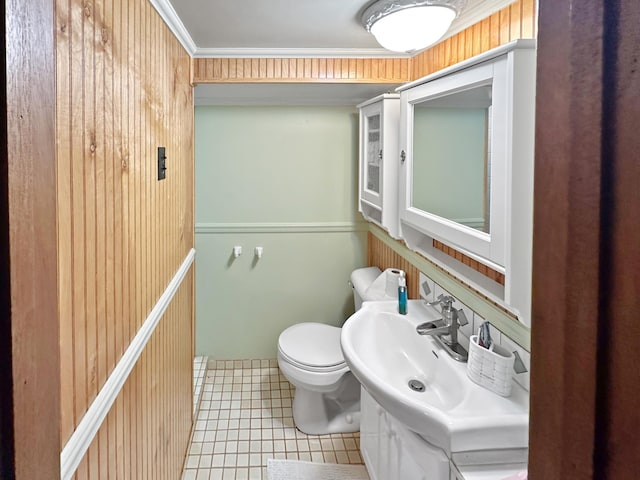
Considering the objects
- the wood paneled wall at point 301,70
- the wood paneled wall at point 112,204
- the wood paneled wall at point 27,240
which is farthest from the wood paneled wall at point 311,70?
the wood paneled wall at point 27,240

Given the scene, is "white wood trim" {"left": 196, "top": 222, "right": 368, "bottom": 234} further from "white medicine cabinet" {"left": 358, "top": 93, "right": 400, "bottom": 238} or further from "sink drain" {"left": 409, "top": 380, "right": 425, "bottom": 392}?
"sink drain" {"left": 409, "top": 380, "right": 425, "bottom": 392}

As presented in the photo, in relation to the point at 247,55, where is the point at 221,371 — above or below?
below

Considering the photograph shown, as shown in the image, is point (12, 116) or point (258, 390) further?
point (258, 390)

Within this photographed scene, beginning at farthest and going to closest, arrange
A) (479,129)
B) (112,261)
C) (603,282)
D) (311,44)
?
(311,44) → (479,129) → (112,261) → (603,282)

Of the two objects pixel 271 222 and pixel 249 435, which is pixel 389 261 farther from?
pixel 249 435

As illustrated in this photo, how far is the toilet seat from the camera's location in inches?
99.0

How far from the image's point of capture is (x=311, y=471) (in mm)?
2332

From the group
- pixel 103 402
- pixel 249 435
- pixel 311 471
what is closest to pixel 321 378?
pixel 311 471

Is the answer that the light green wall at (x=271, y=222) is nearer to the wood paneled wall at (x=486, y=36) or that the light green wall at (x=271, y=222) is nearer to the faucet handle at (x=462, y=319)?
the wood paneled wall at (x=486, y=36)

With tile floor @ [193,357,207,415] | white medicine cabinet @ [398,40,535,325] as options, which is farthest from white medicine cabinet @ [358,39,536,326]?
tile floor @ [193,357,207,415]

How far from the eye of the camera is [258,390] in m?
3.09

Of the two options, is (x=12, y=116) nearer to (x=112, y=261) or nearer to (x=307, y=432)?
(x=112, y=261)

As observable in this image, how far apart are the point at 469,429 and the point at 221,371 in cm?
234

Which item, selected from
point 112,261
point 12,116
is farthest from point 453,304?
point 12,116
